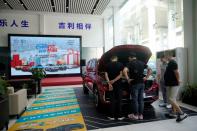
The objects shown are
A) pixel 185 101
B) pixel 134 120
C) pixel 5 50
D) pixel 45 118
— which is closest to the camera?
pixel 134 120

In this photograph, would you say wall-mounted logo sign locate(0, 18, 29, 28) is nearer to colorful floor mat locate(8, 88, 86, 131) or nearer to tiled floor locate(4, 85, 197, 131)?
colorful floor mat locate(8, 88, 86, 131)

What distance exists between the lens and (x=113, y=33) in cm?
1095

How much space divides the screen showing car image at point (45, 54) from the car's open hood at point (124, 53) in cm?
680

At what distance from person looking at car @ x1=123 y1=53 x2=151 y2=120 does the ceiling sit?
6.04 m

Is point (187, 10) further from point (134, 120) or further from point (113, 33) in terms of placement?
point (113, 33)

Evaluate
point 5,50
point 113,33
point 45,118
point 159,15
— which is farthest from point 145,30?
point 5,50

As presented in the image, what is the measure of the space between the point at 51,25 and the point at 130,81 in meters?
8.49

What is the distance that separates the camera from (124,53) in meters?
4.26

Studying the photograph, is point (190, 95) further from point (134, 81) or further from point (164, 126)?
point (134, 81)

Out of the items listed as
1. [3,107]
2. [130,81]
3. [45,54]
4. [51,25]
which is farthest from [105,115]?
[51,25]

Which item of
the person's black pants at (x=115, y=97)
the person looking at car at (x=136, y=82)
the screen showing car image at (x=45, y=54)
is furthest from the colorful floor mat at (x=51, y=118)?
the screen showing car image at (x=45, y=54)

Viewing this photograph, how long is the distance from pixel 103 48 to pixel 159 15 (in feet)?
16.1

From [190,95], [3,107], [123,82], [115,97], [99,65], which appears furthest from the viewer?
[190,95]

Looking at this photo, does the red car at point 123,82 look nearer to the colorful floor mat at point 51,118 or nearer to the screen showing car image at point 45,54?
the colorful floor mat at point 51,118
